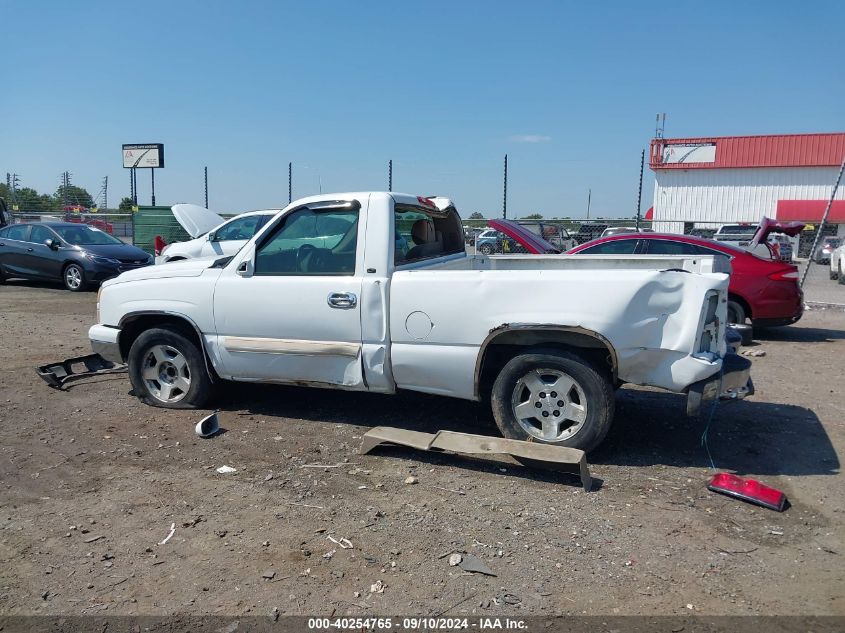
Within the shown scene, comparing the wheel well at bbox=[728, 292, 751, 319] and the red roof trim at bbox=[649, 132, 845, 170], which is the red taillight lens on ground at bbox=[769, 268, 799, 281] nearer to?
the wheel well at bbox=[728, 292, 751, 319]

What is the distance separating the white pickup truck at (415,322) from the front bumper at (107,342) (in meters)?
0.01

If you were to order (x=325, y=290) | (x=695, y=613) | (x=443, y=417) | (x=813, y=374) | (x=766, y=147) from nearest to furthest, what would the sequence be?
(x=695, y=613)
(x=325, y=290)
(x=443, y=417)
(x=813, y=374)
(x=766, y=147)

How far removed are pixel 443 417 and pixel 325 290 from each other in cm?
153

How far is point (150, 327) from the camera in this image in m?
6.06

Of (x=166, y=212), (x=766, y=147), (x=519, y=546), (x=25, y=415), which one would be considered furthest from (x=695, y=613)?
(x=766, y=147)

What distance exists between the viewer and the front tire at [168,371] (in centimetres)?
580

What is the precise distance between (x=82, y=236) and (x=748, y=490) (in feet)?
49.8

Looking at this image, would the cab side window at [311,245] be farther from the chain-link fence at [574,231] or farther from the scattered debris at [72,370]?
the chain-link fence at [574,231]

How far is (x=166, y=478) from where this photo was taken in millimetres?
4551

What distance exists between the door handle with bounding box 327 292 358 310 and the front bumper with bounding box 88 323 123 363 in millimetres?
2226

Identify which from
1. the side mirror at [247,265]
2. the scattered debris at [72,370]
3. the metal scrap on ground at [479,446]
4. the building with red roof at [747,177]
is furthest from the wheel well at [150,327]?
the building with red roof at [747,177]

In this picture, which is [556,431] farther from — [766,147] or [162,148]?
[766,147]

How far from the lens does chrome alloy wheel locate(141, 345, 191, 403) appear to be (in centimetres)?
592

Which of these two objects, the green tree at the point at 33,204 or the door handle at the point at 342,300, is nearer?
the door handle at the point at 342,300
